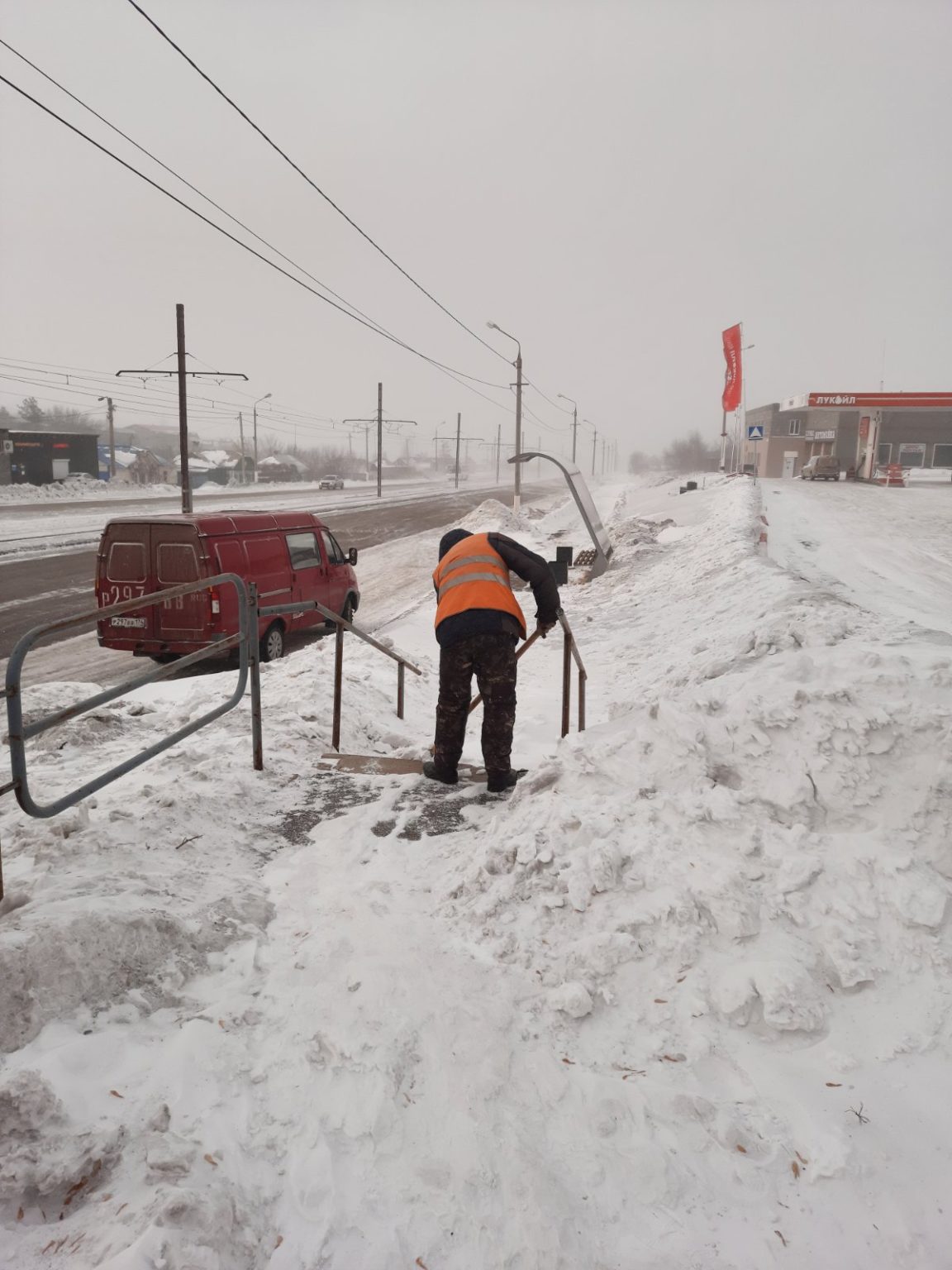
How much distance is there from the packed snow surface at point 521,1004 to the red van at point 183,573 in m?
4.38

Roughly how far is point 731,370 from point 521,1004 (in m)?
36.6

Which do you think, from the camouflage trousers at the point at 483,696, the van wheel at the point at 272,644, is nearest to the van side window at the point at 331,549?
the van wheel at the point at 272,644

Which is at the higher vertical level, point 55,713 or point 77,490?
point 77,490

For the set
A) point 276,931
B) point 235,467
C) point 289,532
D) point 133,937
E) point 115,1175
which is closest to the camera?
point 115,1175

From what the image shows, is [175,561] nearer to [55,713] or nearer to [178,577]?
[178,577]

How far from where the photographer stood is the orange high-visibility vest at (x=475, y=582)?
4711 millimetres

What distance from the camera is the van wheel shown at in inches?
389

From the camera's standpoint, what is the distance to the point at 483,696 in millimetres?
4926

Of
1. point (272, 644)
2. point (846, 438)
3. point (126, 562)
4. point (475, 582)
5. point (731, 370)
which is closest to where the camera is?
point (475, 582)

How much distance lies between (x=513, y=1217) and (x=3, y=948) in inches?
71.1

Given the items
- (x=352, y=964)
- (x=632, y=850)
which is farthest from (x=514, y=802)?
(x=352, y=964)

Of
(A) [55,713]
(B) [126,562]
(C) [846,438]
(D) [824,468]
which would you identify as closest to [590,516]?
(B) [126,562]

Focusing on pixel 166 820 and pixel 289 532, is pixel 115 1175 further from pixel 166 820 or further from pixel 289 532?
pixel 289 532

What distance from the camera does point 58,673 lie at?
9.75 meters
